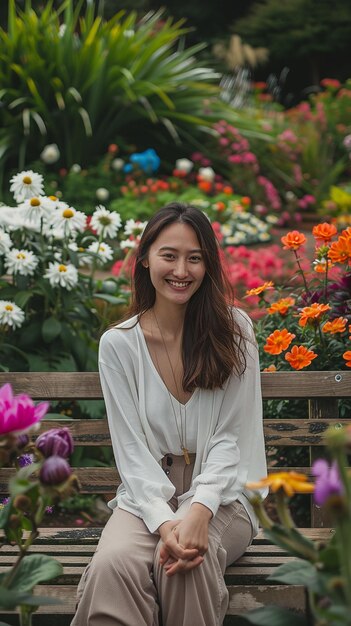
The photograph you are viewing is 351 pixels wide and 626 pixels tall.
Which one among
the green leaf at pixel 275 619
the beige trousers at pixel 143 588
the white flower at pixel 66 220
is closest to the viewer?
the green leaf at pixel 275 619

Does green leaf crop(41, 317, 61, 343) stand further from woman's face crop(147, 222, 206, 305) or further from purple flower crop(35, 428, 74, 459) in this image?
purple flower crop(35, 428, 74, 459)

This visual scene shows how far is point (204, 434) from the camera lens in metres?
2.93

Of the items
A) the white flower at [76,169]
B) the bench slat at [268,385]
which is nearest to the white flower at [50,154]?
the white flower at [76,169]

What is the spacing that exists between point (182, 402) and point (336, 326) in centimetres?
70

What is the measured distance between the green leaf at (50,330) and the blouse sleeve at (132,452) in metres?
1.14

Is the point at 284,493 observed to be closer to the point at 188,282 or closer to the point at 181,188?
the point at 188,282

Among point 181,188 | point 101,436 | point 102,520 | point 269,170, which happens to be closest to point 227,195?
point 181,188

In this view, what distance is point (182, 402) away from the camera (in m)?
2.99

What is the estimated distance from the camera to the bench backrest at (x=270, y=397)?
128 inches

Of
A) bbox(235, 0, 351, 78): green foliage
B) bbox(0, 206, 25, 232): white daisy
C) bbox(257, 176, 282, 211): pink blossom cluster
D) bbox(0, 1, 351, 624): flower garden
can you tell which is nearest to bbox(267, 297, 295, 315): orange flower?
bbox(0, 206, 25, 232): white daisy

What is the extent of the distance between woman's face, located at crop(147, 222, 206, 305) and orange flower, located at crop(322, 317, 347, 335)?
0.62 m

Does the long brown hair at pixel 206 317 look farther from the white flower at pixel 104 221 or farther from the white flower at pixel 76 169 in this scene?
the white flower at pixel 76 169

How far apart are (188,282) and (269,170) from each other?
8114 mm

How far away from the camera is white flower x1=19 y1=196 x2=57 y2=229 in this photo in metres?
4.03
